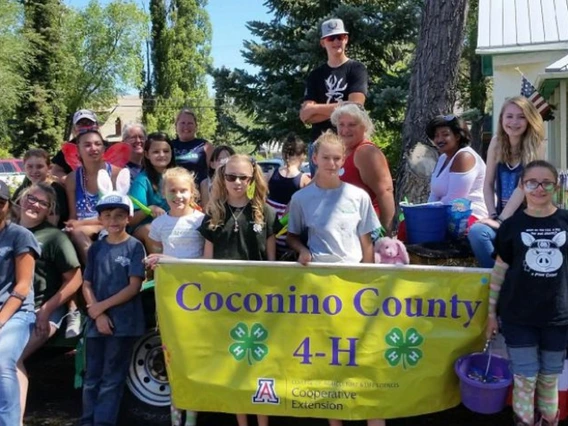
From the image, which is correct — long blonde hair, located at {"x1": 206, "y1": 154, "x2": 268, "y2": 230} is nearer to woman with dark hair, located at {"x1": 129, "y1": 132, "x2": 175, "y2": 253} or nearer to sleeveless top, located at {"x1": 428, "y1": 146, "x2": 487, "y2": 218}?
woman with dark hair, located at {"x1": 129, "y1": 132, "x2": 175, "y2": 253}

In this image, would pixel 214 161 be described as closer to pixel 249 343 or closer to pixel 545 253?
pixel 249 343

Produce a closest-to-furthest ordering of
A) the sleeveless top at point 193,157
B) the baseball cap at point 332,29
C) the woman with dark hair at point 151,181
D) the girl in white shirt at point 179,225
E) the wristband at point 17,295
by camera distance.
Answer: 1. the wristband at point 17,295
2. the girl in white shirt at point 179,225
3. the woman with dark hair at point 151,181
4. the baseball cap at point 332,29
5. the sleeveless top at point 193,157

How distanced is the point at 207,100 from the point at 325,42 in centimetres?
4895

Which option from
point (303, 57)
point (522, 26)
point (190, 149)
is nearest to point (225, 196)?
point (190, 149)

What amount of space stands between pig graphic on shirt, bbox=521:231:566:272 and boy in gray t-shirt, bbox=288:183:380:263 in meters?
0.94

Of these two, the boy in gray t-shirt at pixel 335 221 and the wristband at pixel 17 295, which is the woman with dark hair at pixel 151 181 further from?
the boy in gray t-shirt at pixel 335 221

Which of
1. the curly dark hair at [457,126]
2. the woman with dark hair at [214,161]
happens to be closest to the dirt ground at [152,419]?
the woman with dark hair at [214,161]

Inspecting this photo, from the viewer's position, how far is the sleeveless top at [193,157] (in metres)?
6.52

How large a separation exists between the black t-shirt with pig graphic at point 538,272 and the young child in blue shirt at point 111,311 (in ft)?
7.70

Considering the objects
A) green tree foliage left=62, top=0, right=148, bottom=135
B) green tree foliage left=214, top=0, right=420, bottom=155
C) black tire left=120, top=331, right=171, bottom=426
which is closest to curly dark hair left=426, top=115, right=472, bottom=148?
black tire left=120, top=331, right=171, bottom=426

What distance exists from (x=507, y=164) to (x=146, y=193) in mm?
2872

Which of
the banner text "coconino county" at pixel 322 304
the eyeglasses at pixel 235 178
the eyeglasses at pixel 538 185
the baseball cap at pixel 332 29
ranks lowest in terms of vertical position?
the banner text "coconino county" at pixel 322 304

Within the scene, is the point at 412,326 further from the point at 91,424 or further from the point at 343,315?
the point at 91,424

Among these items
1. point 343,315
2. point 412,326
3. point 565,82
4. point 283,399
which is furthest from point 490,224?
point 565,82
